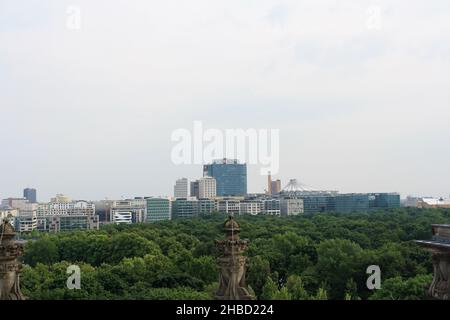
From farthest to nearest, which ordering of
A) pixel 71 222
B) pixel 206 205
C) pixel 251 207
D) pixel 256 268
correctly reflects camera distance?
pixel 251 207 < pixel 206 205 < pixel 71 222 < pixel 256 268

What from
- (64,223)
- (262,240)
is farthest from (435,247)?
(64,223)

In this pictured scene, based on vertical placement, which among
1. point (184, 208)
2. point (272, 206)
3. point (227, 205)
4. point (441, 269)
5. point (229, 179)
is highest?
point (229, 179)

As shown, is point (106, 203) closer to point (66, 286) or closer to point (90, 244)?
point (90, 244)

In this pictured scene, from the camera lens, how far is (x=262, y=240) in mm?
45125

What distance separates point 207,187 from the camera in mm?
152750

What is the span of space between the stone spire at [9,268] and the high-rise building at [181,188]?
158 meters

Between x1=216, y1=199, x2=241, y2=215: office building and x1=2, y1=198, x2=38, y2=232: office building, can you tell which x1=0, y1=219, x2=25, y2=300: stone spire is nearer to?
x1=2, y1=198, x2=38, y2=232: office building

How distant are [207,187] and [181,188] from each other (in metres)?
18.4

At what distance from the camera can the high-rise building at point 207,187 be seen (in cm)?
15275

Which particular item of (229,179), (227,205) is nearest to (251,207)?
(227,205)

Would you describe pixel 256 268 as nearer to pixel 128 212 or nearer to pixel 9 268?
pixel 9 268

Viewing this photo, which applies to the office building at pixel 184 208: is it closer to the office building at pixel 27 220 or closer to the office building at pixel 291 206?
the office building at pixel 291 206
